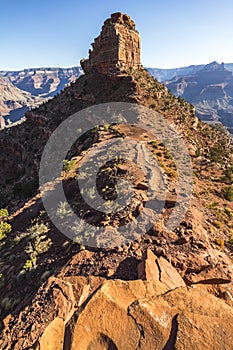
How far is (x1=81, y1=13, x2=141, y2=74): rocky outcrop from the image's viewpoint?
134 feet

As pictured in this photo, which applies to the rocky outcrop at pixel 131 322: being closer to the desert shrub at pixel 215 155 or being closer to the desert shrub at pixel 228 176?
the desert shrub at pixel 228 176

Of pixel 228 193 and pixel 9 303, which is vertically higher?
pixel 9 303


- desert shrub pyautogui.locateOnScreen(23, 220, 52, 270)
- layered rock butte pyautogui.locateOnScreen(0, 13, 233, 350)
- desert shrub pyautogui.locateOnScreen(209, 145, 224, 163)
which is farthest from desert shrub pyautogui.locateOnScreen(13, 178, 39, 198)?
desert shrub pyautogui.locateOnScreen(209, 145, 224, 163)

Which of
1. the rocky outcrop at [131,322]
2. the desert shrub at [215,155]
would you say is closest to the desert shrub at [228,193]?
the desert shrub at [215,155]

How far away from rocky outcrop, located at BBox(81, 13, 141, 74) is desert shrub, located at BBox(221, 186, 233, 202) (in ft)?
95.7

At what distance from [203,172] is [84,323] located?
22020mm

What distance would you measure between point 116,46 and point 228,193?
104 feet

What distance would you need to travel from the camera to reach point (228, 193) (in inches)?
848

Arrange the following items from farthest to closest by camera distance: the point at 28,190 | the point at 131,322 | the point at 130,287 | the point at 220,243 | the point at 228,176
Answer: the point at 28,190 → the point at 228,176 → the point at 220,243 → the point at 130,287 → the point at 131,322

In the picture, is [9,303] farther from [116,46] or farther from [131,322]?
[116,46]

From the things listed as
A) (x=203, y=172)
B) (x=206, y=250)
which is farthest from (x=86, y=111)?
(x=206, y=250)

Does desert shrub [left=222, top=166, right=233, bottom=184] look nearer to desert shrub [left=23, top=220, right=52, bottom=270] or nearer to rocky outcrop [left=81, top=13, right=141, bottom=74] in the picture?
desert shrub [left=23, top=220, right=52, bottom=270]

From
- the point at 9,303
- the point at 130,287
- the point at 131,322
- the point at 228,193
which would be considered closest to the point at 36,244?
the point at 9,303

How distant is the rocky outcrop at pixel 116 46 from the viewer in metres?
40.9
